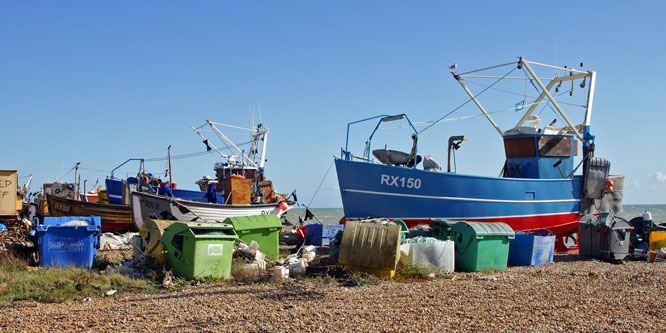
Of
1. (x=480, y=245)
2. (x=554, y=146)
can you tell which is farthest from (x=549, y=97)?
(x=480, y=245)

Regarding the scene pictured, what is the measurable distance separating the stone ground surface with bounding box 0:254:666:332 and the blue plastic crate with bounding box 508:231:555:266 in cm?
238

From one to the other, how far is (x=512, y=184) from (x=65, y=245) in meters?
11.4

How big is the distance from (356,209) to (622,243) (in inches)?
256

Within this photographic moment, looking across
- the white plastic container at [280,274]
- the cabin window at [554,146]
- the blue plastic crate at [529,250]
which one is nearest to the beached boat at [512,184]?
the cabin window at [554,146]

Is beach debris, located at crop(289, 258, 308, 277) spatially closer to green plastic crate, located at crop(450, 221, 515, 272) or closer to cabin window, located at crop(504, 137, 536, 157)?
green plastic crate, located at crop(450, 221, 515, 272)

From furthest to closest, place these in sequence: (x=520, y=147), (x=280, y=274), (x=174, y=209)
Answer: (x=520, y=147) < (x=174, y=209) < (x=280, y=274)

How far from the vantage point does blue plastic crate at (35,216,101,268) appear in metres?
10.0

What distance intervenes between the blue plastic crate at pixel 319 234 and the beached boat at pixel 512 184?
1.94 meters

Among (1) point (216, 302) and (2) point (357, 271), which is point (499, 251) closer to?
(2) point (357, 271)

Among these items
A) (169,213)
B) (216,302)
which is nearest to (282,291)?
(216,302)

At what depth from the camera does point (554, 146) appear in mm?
18000

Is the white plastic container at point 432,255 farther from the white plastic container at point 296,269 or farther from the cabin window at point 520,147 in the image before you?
the cabin window at point 520,147

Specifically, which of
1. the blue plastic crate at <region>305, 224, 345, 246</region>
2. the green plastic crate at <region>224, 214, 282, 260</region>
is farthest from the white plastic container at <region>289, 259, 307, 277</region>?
the blue plastic crate at <region>305, 224, 345, 246</region>

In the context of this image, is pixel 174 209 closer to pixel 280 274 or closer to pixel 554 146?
pixel 280 274
